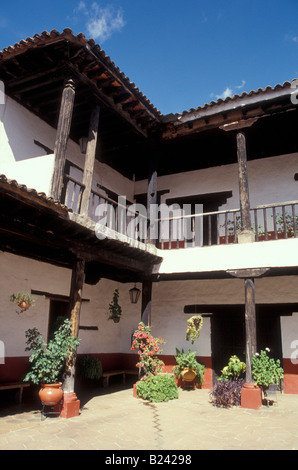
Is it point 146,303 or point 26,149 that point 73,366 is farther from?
point 26,149

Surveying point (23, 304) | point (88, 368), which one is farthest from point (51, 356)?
point (88, 368)

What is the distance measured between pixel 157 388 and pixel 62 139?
6.08m

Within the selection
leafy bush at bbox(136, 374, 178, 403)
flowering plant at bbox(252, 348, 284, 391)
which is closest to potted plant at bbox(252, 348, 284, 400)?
flowering plant at bbox(252, 348, 284, 391)

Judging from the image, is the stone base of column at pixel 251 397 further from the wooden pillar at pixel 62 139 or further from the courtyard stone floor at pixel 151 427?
the wooden pillar at pixel 62 139

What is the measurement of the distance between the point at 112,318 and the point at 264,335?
472cm

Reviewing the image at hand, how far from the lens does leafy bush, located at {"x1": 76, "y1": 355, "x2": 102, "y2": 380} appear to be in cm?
1012

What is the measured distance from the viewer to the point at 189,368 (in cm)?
1029

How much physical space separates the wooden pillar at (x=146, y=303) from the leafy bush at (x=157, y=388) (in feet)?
4.53

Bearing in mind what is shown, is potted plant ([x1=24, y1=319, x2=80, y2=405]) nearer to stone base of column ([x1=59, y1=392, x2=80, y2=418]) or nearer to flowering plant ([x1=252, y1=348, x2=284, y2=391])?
stone base of column ([x1=59, y1=392, x2=80, y2=418])

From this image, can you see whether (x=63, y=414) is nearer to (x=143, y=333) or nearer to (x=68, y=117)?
(x=143, y=333)

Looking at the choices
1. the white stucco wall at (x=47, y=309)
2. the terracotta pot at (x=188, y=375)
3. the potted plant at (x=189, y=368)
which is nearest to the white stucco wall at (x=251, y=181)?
the white stucco wall at (x=47, y=309)

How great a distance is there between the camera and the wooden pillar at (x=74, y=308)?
6.80m
